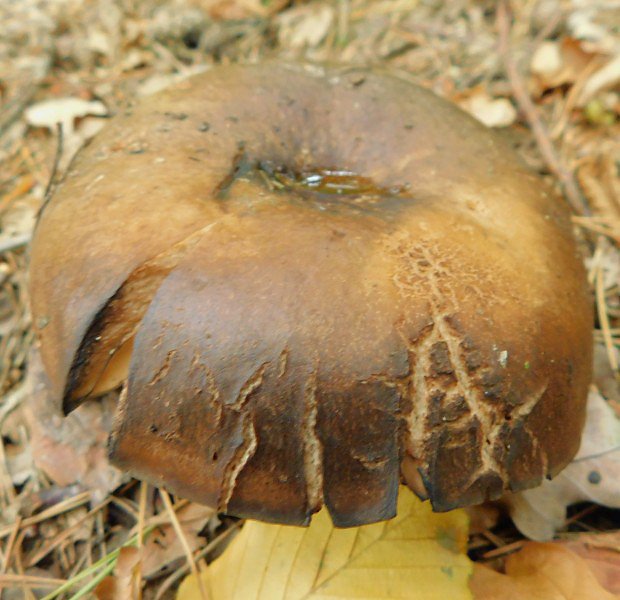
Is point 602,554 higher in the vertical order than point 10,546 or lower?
higher

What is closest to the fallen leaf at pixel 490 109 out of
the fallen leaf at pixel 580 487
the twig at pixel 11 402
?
the fallen leaf at pixel 580 487

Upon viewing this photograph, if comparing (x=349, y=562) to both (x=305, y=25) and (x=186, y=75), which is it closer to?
(x=186, y=75)

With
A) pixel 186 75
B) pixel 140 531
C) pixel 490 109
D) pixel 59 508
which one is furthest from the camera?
pixel 186 75

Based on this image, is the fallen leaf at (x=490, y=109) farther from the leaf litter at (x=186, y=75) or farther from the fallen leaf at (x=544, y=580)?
the fallen leaf at (x=544, y=580)

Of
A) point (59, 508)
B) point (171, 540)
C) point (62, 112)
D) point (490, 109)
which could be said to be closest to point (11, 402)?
point (59, 508)

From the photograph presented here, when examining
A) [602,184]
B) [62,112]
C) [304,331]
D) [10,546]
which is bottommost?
[10,546]

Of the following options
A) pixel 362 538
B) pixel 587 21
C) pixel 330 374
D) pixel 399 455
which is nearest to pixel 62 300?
pixel 330 374

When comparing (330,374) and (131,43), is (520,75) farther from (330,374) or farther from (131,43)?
(330,374)
